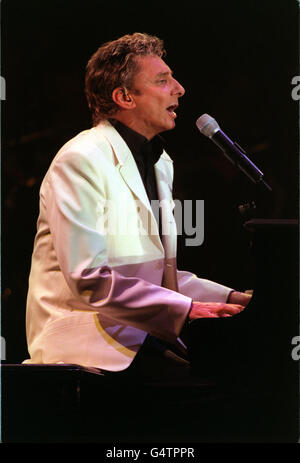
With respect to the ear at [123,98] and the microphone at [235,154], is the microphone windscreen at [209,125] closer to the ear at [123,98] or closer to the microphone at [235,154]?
the microphone at [235,154]

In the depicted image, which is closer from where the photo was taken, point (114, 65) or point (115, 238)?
point (115, 238)

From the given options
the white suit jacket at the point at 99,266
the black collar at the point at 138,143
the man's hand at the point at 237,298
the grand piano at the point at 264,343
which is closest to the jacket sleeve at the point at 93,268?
the white suit jacket at the point at 99,266

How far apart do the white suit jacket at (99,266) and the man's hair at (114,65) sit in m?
0.18

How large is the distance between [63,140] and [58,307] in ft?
2.68

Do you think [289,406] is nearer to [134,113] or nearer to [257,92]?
[134,113]

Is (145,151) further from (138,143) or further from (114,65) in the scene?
(114,65)

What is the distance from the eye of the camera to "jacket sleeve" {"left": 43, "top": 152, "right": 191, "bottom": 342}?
1928 millimetres

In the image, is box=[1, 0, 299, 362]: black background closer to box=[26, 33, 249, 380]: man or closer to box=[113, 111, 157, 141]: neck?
box=[26, 33, 249, 380]: man

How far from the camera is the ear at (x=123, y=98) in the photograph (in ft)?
8.08

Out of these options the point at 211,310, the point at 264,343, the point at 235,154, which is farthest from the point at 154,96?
the point at 264,343

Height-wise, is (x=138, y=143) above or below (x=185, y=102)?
below

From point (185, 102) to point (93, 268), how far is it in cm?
110

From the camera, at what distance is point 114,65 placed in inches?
97.9
